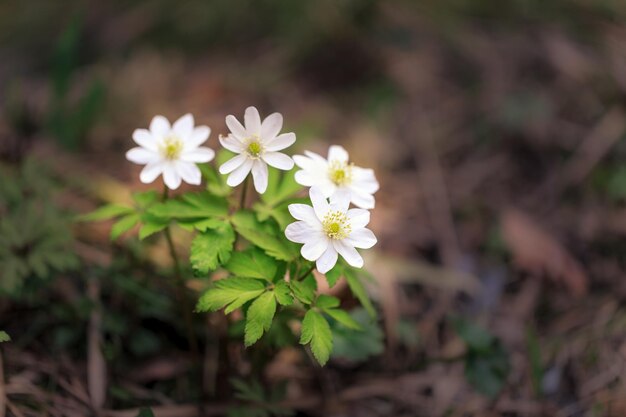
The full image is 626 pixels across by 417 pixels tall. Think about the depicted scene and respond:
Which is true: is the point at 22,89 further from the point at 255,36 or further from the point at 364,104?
the point at 364,104

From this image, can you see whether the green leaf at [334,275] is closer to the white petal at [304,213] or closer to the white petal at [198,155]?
the white petal at [304,213]

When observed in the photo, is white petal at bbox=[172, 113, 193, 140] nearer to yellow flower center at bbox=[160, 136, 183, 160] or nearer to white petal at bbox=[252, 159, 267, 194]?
yellow flower center at bbox=[160, 136, 183, 160]

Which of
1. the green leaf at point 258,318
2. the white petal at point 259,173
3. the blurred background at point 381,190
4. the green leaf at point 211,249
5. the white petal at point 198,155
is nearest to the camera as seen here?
the green leaf at point 258,318

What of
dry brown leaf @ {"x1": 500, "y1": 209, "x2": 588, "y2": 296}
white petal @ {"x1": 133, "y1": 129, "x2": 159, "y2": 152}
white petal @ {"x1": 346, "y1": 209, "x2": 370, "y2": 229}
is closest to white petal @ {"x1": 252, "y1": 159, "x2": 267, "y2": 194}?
white petal @ {"x1": 346, "y1": 209, "x2": 370, "y2": 229}

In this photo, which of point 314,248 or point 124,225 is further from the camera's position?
point 124,225

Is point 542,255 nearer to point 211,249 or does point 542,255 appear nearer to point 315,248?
point 315,248

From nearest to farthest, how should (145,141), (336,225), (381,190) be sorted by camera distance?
1. (336,225)
2. (145,141)
3. (381,190)

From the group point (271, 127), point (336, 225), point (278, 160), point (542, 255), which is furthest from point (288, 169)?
point (542, 255)

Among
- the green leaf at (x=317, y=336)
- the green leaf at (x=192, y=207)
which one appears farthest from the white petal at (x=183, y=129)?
the green leaf at (x=317, y=336)
